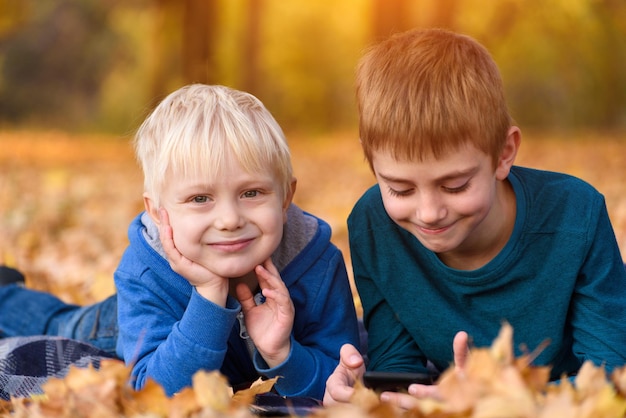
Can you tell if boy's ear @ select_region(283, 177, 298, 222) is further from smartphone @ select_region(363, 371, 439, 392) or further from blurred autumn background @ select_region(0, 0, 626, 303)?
blurred autumn background @ select_region(0, 0, 626, 303)

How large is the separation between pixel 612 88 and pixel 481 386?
14570 millimetres

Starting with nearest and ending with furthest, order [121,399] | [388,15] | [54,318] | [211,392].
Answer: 1. [211,392]
2. [121,399]
3. [54,318]
4. [388,15]

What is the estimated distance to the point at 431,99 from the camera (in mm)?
2273

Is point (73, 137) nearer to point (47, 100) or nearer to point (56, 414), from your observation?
point (47, 100)

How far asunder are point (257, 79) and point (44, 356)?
600 inches

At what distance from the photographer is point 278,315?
2457 millimetres

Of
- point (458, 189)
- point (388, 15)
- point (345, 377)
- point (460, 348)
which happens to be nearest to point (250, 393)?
point (345, 377)

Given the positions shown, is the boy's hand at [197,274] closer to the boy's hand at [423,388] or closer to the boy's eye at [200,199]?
the boy's eye at [200,199]

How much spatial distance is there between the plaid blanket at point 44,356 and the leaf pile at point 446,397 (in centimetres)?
82

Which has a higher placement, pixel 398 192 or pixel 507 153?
pixel 507 153

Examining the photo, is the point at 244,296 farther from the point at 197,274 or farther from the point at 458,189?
the point at 458,189

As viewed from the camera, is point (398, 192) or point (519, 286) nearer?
point (398, 192)

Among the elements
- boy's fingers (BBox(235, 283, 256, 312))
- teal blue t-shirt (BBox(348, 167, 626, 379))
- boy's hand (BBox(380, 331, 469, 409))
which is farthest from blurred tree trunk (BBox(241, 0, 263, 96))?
boy's hand (BBox(380, 331, 469, 409))

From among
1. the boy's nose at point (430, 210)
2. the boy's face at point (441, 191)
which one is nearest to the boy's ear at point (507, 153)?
the boy's face at point (441, 191)
